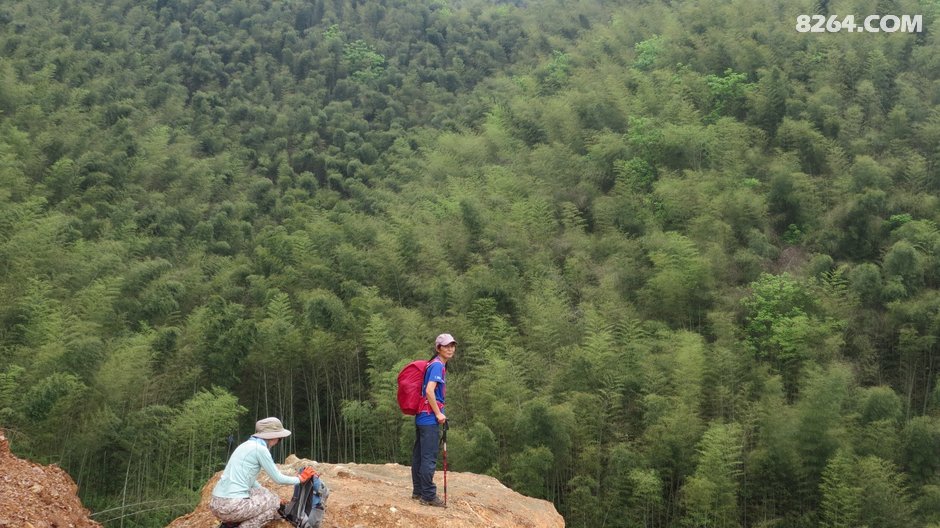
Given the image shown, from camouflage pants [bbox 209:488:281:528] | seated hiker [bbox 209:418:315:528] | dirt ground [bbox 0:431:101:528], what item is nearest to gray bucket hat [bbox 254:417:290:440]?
seated hiker [bbox 209:418:315:528]

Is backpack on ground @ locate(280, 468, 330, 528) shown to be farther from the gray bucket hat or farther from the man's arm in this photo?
Result: the man's arm

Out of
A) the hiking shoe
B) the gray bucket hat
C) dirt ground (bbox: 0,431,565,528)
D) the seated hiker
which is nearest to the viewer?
the seated hiker

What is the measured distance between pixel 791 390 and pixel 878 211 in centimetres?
552

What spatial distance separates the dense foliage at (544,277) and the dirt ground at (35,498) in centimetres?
717

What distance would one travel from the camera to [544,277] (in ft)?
61.2

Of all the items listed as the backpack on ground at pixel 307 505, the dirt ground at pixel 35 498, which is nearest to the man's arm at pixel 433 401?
the backpack on ground at pixel 307 505

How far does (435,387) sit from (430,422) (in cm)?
27

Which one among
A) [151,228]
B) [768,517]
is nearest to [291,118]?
[151,228]

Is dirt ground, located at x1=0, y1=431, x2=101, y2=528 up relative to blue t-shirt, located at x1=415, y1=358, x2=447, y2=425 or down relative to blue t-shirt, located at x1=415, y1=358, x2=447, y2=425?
down

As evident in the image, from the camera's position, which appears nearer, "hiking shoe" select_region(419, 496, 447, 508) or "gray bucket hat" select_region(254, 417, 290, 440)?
"gray bucket hat" select_region(254, 417, 290, 440)

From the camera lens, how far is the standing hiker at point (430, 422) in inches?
230

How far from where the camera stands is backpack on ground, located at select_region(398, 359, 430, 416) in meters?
5.91

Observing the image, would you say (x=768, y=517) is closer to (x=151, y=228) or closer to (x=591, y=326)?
(x=591, y=326)

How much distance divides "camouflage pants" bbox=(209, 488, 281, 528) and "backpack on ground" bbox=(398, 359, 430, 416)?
1.23 m
